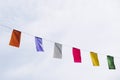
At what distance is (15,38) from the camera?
75.3 ft

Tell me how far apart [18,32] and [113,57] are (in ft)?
25.1

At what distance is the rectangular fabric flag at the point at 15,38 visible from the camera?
2265 centimetres

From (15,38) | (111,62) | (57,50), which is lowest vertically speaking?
(111,62)

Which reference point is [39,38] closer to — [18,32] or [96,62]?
[18,32]

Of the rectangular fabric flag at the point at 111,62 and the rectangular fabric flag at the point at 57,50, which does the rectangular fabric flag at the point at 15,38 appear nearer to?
the rectangular fabric flag at the point at 57,50

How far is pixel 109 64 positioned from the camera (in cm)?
2748

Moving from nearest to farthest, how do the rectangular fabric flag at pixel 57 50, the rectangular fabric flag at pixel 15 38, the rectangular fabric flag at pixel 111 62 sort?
1. the rectangular fabric flag at pixel 15 38
2. the rectangular fabric flag at pixel 57 50
3. the rectangular fabric flag at pixel 111 62

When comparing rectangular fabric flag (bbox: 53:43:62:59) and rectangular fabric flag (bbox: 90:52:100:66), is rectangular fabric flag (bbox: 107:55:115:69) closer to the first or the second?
rectangular fabric flag (bbox: 90:52:100:66)

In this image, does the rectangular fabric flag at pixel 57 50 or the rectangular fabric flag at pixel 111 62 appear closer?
the rectangular fabric flag at pixel 57 50

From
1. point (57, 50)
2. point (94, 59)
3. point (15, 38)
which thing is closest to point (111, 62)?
point (94, 59)

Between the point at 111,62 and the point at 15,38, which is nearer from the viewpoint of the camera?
the point at 15,38

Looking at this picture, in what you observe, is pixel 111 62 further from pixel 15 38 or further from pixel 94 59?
pixel 15 38

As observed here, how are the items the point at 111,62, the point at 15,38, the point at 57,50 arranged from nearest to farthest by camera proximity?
the point at 15,38 < the point at 57,50 < the point at 111,62

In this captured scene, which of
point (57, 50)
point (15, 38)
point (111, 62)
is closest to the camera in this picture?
point (15, 38)
